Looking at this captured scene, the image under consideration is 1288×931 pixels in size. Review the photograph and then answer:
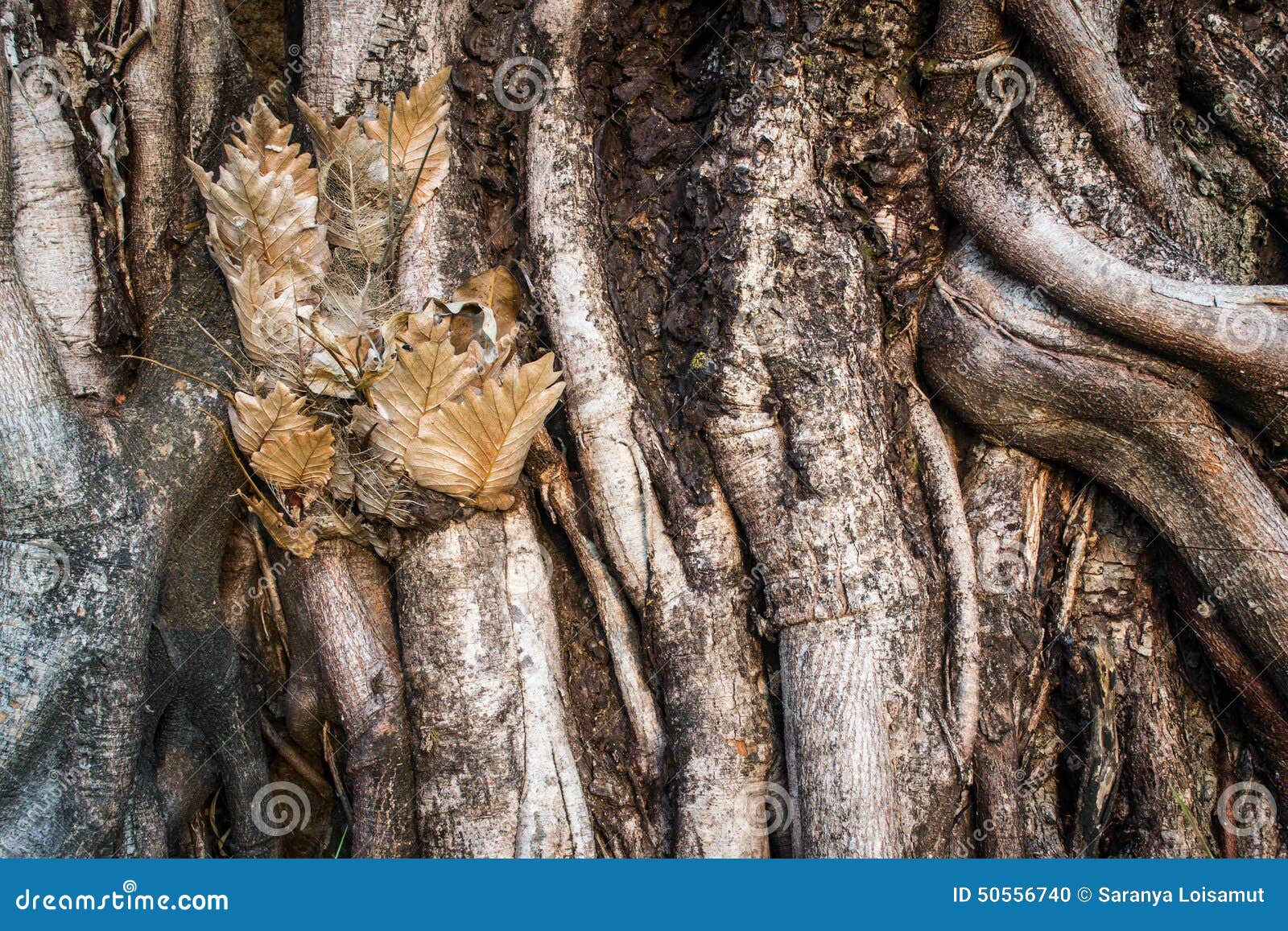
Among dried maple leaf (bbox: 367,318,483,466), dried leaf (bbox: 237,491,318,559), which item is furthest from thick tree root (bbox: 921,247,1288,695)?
dried leaf (bbox: 237,491,318,559)

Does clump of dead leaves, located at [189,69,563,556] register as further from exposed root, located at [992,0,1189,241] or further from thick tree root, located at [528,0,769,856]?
exposed root, located at [992,0,1189,241]

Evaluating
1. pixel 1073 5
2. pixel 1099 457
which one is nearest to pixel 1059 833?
pixel 1099 457

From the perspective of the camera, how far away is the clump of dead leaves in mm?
2354

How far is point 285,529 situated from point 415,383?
1.90 feet

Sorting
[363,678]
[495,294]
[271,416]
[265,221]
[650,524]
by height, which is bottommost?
[363,678]

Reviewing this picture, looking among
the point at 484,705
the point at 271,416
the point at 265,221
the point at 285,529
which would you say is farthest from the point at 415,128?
the point at 484,705

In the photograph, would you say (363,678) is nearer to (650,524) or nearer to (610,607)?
(610,607)

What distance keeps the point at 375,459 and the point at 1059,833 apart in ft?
6.87

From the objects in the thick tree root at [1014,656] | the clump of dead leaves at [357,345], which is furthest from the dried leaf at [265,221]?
the thick tree root at [1014,656]

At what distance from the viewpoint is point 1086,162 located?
2645mm

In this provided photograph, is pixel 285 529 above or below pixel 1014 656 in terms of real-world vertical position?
above

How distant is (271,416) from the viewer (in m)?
2.39

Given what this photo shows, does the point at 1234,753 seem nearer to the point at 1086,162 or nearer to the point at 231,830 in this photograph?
the point at 1086,162

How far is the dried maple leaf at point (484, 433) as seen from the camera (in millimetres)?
2322
